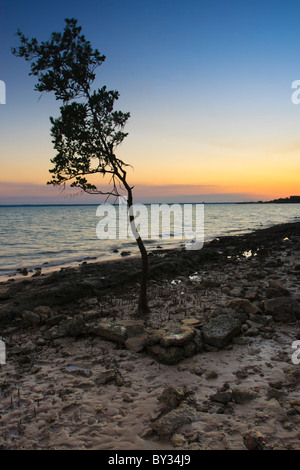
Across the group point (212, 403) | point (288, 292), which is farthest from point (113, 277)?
point (212, 403)

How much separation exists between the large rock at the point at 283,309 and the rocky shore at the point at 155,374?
0.12ft

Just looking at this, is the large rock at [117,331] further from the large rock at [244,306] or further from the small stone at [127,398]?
the large rock at [244,306]

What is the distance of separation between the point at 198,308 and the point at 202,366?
3.65m

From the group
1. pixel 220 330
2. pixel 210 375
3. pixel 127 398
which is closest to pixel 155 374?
pixel 127 398

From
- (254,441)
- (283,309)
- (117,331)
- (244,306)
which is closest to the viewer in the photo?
(254,441)

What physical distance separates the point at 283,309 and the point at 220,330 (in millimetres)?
2536

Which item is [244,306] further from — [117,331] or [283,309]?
[117,331]

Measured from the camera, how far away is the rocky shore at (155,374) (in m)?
4.47

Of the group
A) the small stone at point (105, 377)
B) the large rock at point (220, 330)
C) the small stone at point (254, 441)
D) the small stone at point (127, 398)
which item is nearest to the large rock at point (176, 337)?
the large rock at point (220, 330)

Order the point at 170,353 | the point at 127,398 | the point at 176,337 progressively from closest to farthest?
1. the point at 127,398
2. the point at 170,353
3. the point at 176,337

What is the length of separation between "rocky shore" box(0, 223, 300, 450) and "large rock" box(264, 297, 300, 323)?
0.12 ft

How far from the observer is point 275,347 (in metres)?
7.06

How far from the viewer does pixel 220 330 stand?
7430 millimetres

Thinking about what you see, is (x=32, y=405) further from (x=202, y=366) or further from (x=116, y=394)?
(x=202, y=366)
